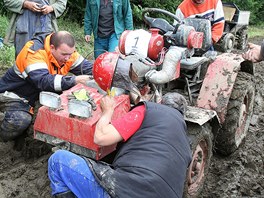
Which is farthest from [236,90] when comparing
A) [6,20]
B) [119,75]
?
[6,20]

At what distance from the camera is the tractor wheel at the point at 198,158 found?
348 centimetres

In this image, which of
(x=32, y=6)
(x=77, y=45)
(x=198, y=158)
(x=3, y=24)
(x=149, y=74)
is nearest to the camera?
(x=149, y=74)

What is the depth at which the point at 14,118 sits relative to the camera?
4.02 metres

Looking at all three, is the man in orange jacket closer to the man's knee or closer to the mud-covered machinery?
the man's knee

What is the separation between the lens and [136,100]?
326 centimetres

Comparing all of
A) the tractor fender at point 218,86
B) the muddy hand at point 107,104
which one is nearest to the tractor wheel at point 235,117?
the tractor fender at point 218,86

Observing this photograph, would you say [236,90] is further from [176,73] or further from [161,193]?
[161,193]

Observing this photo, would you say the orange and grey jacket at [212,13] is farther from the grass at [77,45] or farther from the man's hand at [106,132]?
the man's hand at [106,132]

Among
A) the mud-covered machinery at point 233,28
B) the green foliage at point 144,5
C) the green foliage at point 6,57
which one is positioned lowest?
the mud-covered machinery at point 233,28

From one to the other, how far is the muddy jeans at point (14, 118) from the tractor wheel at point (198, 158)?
1690 millimetres

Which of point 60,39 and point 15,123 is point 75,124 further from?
point 15,123

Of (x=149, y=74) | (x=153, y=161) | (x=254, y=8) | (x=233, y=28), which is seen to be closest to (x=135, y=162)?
(x=153, y=161)

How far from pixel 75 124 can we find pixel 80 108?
0.49 feet

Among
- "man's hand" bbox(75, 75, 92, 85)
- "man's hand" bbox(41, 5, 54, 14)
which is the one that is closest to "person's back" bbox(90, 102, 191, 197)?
"man's hand" bbox(75, 75, 92, 85)
